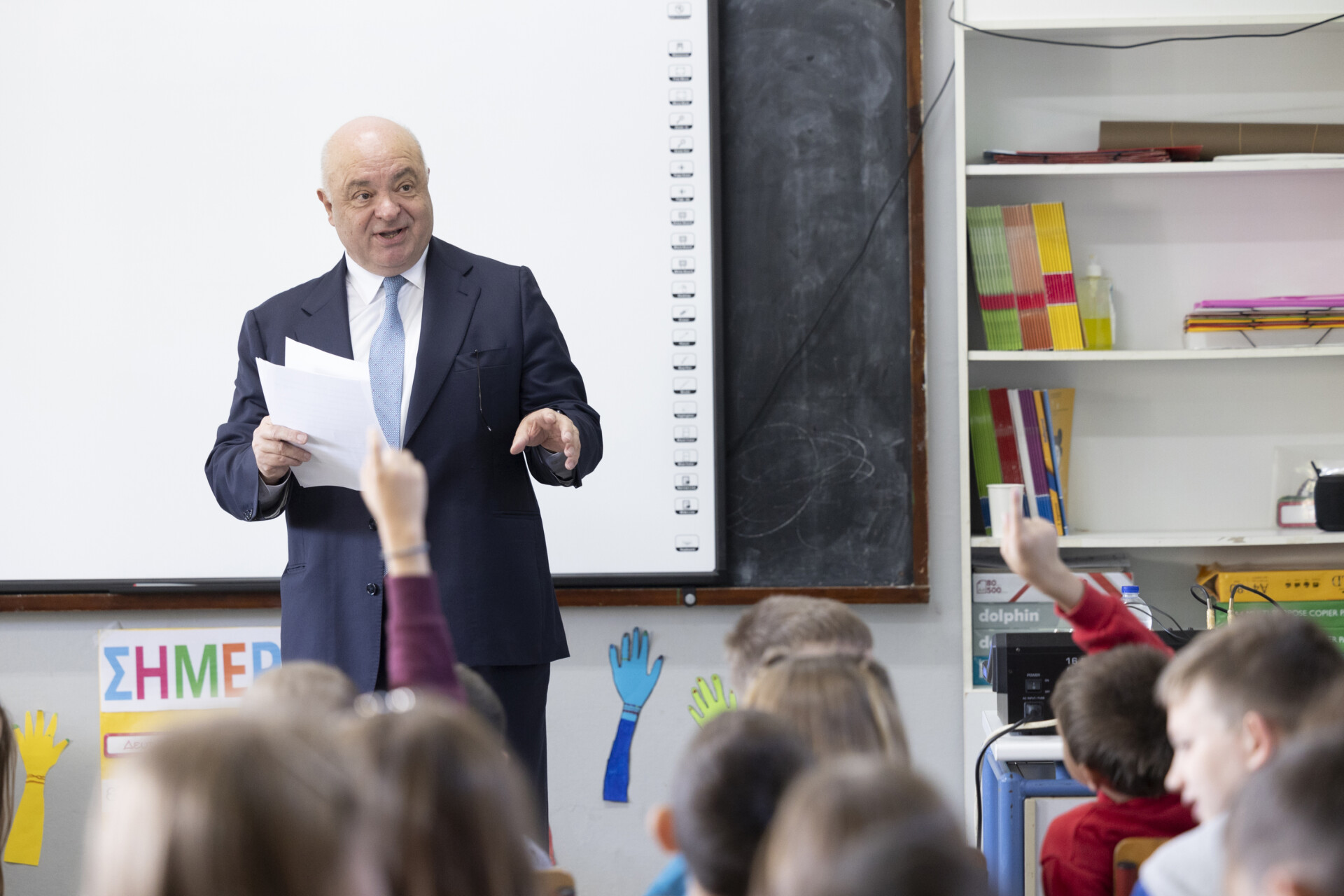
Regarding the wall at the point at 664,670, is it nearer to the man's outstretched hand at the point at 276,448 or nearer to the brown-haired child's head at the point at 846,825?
the man's outstretched hand at the point at 276,448

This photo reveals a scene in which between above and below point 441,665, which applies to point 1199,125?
above

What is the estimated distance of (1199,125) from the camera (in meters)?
2.79

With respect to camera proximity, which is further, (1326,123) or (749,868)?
(1326,123)

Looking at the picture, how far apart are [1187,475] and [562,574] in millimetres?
1554

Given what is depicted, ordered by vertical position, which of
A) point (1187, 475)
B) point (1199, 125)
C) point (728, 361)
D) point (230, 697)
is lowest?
point (230, 697)

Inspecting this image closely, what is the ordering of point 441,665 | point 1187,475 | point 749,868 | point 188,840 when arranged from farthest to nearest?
point 1187,475 → point 441,665 → point 749,868 → point 188,840

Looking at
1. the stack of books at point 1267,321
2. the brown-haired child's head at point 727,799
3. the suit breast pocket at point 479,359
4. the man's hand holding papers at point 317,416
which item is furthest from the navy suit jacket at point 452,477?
the stack of books at point 1267,321

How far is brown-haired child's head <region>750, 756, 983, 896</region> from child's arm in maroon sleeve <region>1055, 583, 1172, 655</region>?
91cm

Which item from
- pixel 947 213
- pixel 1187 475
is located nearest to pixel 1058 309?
pixel 947 213

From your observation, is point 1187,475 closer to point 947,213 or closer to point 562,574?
point 947,213

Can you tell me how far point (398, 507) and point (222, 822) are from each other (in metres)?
0.49

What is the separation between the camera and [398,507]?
3.82 feet

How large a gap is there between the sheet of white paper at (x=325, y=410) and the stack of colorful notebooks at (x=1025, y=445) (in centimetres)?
155

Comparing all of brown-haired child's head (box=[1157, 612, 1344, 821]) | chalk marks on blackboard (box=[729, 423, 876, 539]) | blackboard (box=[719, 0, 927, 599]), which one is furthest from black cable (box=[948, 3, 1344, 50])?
brown-haired child's head (box=[1157, 612, 1344, 821])
